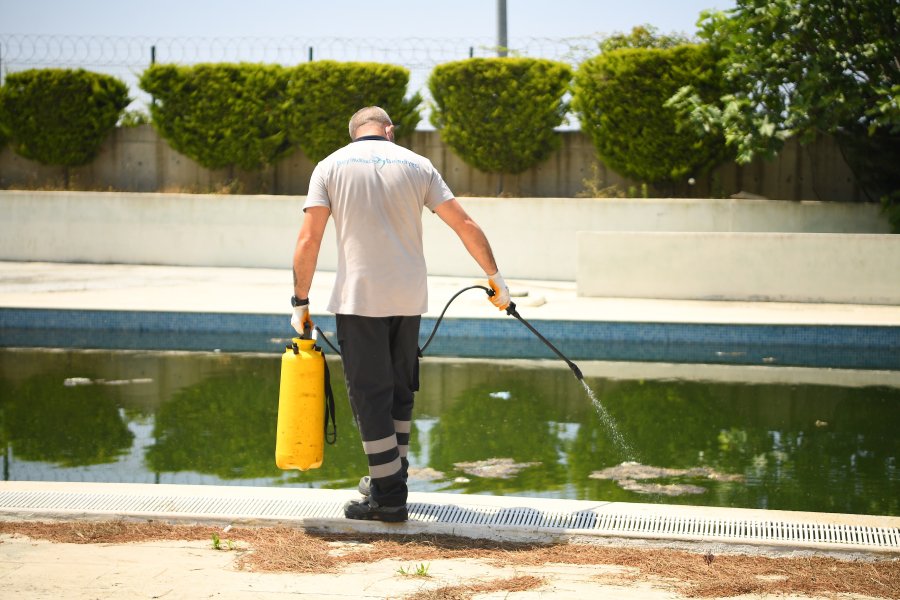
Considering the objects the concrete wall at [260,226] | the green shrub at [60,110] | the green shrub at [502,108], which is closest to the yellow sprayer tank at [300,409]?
the concrete wall at [260,226]

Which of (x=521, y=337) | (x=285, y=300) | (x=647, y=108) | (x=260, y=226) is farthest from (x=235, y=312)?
(x=647, y=108)

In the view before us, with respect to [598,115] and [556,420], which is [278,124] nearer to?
[598,115]

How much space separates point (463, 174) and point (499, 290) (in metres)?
10.9

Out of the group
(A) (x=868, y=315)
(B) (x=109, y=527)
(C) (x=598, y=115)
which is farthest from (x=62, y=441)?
(C) (x=598, y=115)

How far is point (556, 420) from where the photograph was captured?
6496mm

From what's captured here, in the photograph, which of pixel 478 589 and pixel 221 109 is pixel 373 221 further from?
pixel 221 109

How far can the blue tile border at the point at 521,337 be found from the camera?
899cm

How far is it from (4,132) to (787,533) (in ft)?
46.3

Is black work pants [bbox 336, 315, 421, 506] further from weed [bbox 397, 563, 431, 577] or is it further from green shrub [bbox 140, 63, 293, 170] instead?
green shrub [bbox 140, 63, 293, 170]

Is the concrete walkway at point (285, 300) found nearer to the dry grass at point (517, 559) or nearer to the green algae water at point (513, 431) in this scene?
the green algae water at point (513, 431)

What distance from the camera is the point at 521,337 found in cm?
947

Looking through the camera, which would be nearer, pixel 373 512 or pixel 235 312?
pixel 373 512

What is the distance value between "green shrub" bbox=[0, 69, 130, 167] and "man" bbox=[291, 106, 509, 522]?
40.2 ft

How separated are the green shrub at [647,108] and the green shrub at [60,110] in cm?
668
